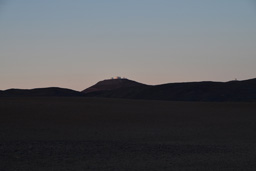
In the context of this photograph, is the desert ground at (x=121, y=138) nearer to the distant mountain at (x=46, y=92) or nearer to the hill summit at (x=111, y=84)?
the distant mountain at (x=46, y=92)

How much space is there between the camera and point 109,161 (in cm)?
1455

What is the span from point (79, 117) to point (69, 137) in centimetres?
1196

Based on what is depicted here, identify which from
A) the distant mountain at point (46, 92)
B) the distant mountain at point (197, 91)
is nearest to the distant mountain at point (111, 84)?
the distant mountain at point (197, 91)

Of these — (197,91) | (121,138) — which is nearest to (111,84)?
(197,91)

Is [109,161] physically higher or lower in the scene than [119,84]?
lower

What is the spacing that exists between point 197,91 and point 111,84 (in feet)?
127

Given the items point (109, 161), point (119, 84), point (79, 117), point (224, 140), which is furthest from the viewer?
point (119, 84)

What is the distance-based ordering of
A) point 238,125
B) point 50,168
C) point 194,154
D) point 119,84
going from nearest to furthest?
1. point 50,168
2. point 194,154
3. point 238,125
4. point 119,84

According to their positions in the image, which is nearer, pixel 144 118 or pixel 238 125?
pixel 238 125

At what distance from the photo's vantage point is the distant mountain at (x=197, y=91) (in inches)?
2739

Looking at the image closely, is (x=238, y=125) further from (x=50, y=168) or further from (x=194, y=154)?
(x=50, y=168)

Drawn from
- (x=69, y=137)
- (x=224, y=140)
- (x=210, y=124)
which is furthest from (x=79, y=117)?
(x=224, y=140)

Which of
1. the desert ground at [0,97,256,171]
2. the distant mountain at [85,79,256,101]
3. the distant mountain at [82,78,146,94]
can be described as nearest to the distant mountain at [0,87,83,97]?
the distant mountain at [85,79,256,101]

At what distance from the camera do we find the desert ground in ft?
46.8
